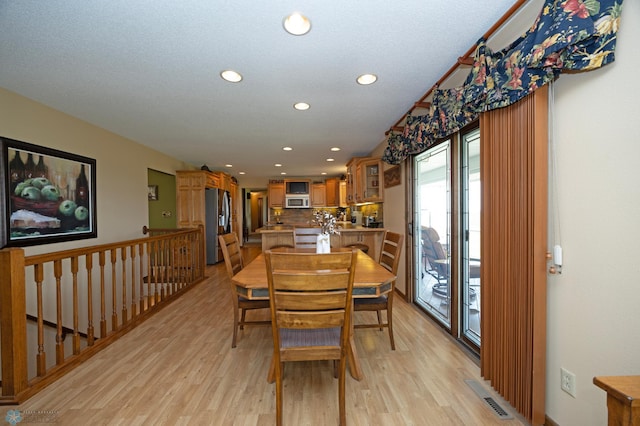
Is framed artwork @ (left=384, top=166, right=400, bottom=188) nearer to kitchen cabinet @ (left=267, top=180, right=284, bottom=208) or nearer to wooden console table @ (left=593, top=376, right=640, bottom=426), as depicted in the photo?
wooden console table @ (left=593, top=376, right=640, bottom=426)

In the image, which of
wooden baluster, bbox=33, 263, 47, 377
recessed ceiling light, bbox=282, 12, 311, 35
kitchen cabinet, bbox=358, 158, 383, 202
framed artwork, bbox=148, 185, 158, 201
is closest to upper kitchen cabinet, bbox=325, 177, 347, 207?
kitchen cabinet, bbox=358, 158, 383, 202

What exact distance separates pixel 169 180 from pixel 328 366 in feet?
18.9

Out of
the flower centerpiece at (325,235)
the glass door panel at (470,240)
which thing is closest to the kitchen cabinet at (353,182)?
the flower centerpiece at (325,235)

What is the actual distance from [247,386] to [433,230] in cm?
249

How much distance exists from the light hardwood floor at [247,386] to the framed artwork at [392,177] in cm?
212

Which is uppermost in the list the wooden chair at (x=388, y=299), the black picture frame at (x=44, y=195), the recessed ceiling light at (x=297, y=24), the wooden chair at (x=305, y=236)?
the recessed ceiling light at (x=297, y=24)

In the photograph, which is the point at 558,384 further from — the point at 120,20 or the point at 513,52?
the point at 120,20

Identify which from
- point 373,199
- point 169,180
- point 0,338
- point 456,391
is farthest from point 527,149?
point 169,180

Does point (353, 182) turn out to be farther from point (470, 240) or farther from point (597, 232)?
point (597, 232)

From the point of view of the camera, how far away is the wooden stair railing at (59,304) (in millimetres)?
1719

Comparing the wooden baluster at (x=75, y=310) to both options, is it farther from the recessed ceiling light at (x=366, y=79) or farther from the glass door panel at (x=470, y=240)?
the glass door panel at (x=470, y=240)

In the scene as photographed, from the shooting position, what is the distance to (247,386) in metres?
1.88

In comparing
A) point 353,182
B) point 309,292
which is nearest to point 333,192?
point 353,182

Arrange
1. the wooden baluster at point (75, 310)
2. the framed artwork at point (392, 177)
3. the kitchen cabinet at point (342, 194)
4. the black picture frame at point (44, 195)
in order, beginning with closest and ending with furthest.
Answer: the wooden baluster at point (75, 310)
the black picture frame at point (44, 195)
the framed artwork at point (392, 177)
the kitchen cabinet at point (342, 194)
